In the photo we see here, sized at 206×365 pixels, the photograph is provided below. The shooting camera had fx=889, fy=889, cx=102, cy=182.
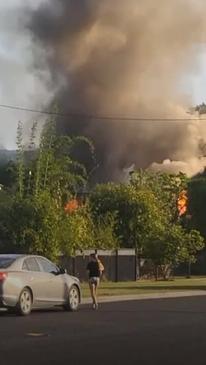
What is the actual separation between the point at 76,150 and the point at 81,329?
48596 mm

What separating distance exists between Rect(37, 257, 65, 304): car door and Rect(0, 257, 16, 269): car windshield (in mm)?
859

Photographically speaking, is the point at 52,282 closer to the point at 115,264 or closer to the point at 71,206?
the point at 71,206

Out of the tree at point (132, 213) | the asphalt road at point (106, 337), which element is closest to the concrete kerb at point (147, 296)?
the asphalt road at point (106, 337)

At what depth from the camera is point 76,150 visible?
64188 millimetres

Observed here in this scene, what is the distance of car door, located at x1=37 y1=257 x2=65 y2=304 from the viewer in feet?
66.8

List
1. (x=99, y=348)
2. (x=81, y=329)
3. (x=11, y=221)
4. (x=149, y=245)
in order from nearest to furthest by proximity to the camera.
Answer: (x=99, y=348) → (x=81, y=329) → (x=11, y=221) → (x=149, y=245)

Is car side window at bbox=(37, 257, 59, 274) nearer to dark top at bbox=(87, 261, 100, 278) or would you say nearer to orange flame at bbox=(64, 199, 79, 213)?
dark top at bbox=(87, 261, 100, 278)

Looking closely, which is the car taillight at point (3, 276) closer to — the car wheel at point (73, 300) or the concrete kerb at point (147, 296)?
the car wheel at point (73, 300)

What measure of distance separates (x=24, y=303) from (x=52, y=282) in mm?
1185

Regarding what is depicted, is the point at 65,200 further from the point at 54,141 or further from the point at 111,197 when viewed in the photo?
the point at 111,197

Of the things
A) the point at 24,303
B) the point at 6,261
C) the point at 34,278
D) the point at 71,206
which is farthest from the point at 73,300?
the point at 71,206

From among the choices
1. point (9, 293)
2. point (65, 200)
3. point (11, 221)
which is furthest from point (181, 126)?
point (9, 293)

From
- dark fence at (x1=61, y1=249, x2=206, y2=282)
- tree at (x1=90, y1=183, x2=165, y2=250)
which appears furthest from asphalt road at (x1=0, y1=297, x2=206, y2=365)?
tree at (x1=90, y1=183, x2=165, y2=250)

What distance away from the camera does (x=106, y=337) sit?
1438 centimetres
